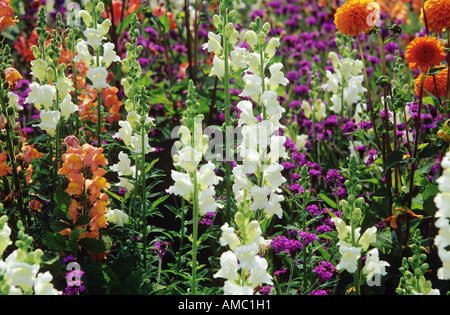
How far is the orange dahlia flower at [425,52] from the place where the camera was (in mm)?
3051

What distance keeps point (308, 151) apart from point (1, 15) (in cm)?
241

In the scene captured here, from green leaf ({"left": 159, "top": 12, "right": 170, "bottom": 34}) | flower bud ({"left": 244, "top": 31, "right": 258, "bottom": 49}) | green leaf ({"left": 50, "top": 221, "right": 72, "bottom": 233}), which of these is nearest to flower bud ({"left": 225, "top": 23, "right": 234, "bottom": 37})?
flower bud ({"left": 244, "top": 31, "right": 258, "bottom": 49})

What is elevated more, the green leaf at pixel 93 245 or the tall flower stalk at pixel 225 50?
the tall flower stalk at pixel 225 50

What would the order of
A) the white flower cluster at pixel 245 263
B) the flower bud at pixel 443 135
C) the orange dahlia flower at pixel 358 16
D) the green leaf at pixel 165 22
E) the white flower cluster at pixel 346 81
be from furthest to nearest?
the green leaf at pixel 165 22, the white flower cluster at pixel 346 81, the orange dahlia flower at pixel 358 16, the flower bud at pixel 443 135, the white flower cluster at pixel 245 263

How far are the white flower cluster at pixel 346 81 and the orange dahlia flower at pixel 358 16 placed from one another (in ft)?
4.53

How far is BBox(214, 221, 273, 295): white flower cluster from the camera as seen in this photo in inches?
92.2

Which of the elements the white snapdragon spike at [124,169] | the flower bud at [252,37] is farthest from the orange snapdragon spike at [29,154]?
the flower bud at [252,37]

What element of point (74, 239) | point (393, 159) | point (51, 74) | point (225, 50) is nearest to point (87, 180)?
point (74, 239)

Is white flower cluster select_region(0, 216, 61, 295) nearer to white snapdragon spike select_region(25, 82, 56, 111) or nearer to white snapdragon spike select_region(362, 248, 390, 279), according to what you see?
white snapdragon spike select_region(25, 82, 56, 111)

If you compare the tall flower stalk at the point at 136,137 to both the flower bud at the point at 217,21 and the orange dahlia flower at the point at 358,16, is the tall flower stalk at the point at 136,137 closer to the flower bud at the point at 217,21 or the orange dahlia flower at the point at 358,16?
the flower bud at the point at 217,21

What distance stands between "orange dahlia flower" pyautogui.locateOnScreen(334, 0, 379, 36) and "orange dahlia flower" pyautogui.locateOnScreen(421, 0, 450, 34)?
0.26m

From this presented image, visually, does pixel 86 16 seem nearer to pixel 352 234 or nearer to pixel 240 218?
pixel 240 218

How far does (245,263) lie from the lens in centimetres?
235
